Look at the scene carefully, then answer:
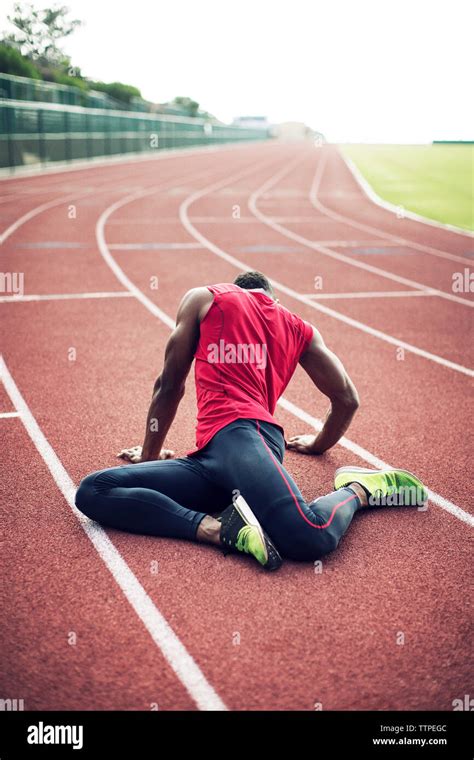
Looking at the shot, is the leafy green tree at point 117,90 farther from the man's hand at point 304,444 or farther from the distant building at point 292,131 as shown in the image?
the distant building at point 292,131

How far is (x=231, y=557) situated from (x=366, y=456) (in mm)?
1742

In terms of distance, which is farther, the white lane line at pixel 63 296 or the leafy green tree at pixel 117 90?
the leafy green tree at pixel 117 90

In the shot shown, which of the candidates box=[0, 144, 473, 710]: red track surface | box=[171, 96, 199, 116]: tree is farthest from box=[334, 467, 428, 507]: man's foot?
box=[171, 96, 199, 116]: tree

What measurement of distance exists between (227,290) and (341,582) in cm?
174

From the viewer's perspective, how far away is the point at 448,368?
730cm

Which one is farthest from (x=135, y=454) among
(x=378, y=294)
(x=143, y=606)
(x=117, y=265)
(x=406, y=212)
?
(x=406, y=212)

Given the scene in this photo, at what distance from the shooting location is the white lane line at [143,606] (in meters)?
2.89

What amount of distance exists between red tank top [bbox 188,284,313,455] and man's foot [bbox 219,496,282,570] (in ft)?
1.61

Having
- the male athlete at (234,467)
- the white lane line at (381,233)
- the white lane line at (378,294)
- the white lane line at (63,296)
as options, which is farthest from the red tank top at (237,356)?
the white lane line at (381,233)

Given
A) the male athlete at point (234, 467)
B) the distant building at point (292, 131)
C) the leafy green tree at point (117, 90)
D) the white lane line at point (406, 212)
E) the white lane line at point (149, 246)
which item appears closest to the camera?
the male athlete at point (234, 467)

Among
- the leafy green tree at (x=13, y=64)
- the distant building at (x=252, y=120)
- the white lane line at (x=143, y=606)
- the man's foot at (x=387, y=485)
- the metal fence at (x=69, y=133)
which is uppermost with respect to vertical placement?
the distant building at (x=252, y=120)

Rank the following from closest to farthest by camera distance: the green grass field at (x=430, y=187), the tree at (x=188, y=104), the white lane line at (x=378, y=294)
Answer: the white lane line at (x=378, y=294) → the green grass field at (x=430, y=187) → the tree at (x=188, y=104)

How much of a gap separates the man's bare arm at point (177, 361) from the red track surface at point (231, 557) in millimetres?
728

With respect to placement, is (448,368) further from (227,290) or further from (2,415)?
(2,415)
